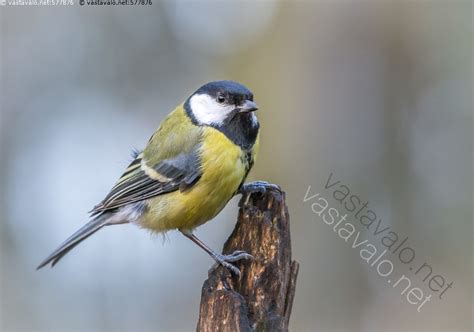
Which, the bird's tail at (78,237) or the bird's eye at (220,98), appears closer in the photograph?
the bird's eye at (220,98)

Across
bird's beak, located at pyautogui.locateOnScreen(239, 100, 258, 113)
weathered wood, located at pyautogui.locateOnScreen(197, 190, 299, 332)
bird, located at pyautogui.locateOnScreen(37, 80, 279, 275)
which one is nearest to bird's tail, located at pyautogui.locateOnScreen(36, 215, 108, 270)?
bird, located at pyautogui.locateOnScreen(37, 80, 279, 275)

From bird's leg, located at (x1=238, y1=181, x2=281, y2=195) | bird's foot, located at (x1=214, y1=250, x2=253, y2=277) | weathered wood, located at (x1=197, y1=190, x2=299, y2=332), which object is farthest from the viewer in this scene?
bird's leg, located at (x1=238, y1=181, x2=281, y2=195)

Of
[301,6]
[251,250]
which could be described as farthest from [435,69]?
[251,250]

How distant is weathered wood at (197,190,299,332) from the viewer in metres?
2.38

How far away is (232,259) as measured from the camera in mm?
2637

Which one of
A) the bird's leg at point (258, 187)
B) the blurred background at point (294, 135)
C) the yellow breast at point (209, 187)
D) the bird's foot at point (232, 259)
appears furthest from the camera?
the blurred background at point (294, 135)

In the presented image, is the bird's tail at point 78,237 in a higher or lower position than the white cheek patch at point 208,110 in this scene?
lower

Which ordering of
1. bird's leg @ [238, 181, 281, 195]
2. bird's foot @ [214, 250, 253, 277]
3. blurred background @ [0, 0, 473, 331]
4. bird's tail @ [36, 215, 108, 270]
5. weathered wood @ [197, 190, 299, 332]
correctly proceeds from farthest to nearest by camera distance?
blurred background @ [0, 0, 473, 331] < bird's tail @ [36, 215, 108, 270] < bird's leg @ [238, 181, 281, 195] < bird's foot @ [214, 250, 253, 277] < weathered wood @ [197, 190, 299, 332]

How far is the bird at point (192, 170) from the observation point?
3.03 metres

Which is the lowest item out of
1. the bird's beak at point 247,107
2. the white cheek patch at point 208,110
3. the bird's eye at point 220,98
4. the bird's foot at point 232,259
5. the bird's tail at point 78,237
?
the bird's tail at point 78,237

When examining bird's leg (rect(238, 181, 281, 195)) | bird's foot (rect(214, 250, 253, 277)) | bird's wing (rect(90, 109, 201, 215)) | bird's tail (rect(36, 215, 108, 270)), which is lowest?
bird's tail (rect(36, 215, 108, 270))

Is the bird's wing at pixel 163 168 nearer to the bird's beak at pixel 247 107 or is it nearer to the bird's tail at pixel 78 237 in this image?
the bird's tail at pixel 78 237

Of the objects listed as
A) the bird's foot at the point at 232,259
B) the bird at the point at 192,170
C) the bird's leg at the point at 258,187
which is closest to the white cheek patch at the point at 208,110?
the bird at the point at 192,170

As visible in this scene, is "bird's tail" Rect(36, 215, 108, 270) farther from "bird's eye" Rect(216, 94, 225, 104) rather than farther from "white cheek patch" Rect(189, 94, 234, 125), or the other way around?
"bird's eye" Rect(216, 94, 225, 104)
